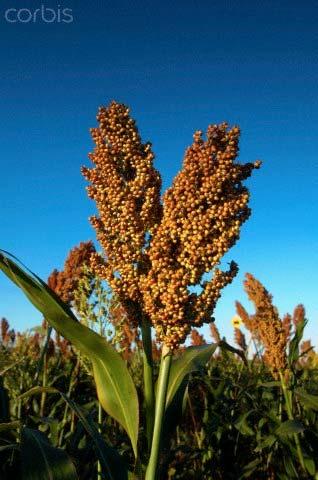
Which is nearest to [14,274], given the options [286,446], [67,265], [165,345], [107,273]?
[107,273]

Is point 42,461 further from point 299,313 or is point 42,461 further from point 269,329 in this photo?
point 299,313

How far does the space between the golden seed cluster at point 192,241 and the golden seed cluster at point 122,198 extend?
100 millimetres

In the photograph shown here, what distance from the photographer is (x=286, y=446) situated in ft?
12.2

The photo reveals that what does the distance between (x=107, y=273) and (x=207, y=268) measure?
0.52m

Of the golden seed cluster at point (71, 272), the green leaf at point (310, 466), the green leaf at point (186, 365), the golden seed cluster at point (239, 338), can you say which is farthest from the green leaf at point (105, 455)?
the golden seed cluster at point (239, 338)

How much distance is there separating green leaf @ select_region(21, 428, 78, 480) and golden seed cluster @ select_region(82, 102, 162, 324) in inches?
31.7

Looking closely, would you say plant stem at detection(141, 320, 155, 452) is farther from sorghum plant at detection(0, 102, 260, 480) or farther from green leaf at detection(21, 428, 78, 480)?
green leaf at detection(21, 428, 78, 480)

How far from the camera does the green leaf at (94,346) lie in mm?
1967

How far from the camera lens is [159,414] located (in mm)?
2123

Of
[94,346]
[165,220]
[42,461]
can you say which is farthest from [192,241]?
[42,461]

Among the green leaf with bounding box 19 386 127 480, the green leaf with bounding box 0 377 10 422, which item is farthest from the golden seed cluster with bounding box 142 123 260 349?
the green leaf with bounding box 0 377 10 422

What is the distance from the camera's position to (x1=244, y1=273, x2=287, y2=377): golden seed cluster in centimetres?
436

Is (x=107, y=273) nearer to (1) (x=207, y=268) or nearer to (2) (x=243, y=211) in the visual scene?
(1) (x=207, y=268)

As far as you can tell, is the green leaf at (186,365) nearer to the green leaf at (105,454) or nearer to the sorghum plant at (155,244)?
the sorghum plant at (155,244)
